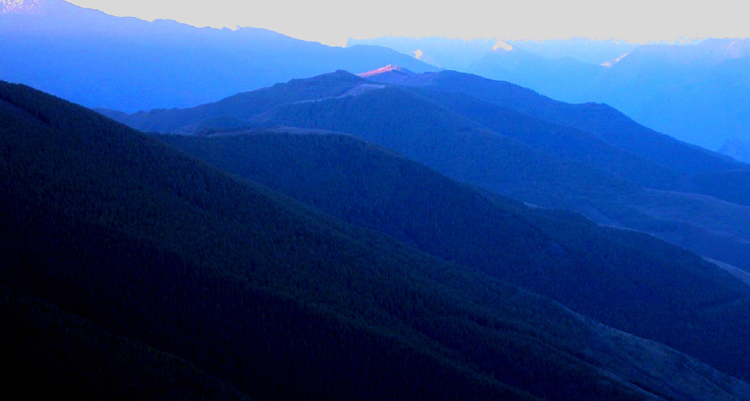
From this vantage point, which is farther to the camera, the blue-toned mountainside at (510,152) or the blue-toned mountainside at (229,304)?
the blue-toned mountainside at (510,152)

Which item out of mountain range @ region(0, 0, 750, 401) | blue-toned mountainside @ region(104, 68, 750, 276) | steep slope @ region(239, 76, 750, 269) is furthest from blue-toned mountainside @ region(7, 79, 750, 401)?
steep slope @ region(239, 76, 750, 269)

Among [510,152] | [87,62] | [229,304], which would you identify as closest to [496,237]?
[229,304]

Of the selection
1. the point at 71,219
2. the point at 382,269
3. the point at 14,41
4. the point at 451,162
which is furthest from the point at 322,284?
the point at 14,41

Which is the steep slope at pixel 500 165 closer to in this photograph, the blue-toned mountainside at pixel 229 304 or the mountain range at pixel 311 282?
the mountain range at pixel 311 282

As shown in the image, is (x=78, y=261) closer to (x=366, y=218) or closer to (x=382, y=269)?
(x=382, y=269)

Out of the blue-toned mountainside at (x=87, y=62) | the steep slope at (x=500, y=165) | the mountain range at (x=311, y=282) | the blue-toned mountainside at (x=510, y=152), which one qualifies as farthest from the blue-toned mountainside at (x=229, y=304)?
the blue-toned mountainside at (x=87, y=62)

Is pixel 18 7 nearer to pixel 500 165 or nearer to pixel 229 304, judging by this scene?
pixel 500 165

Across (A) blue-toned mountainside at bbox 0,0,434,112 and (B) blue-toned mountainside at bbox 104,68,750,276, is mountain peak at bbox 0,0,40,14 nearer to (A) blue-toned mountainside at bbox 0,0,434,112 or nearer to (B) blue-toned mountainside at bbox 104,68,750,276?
(A) blue-toned mountainside at bbox 0,0,434,112
